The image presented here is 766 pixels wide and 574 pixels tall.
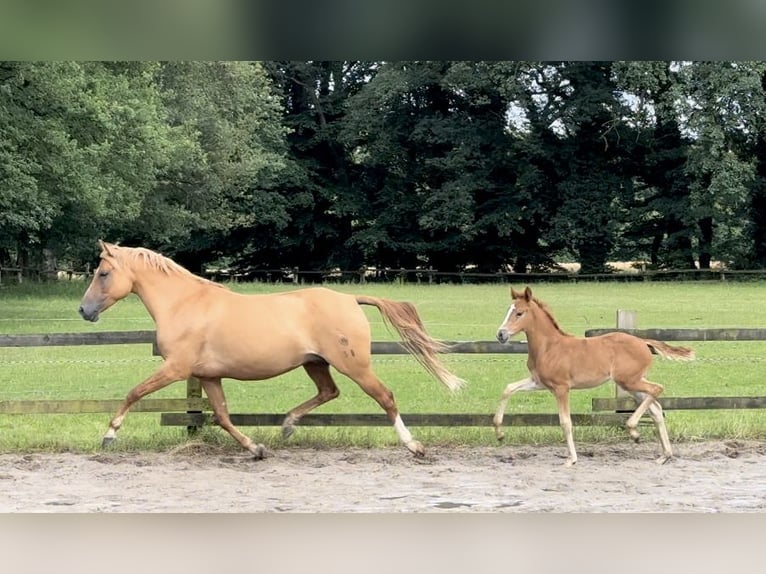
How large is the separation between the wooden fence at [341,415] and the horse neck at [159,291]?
49 centimetres

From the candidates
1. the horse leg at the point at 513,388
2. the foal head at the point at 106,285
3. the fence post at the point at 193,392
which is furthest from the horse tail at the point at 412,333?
the foal head at the point at 106,285

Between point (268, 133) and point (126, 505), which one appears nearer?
point (126, 505)

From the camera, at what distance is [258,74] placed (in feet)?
26.1

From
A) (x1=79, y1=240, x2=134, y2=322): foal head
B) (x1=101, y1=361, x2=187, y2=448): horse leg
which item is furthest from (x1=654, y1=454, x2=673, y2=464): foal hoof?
(x1=79, y1=240, x2=134, y2=322): foal head

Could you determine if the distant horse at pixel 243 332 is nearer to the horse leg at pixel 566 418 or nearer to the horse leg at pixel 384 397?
the horse leg at pixel 384 397

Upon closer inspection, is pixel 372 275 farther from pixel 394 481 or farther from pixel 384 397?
pixel 394 481

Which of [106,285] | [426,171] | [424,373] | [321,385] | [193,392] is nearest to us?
[106,285]

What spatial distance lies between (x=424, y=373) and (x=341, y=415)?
3035 mm

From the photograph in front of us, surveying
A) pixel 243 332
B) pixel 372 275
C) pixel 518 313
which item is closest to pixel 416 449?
pixel 518 313

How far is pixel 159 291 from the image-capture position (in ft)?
19.3
